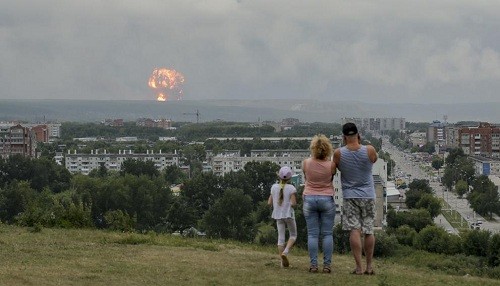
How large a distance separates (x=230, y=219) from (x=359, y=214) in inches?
1096

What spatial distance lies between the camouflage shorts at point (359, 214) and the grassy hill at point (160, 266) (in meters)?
0.47

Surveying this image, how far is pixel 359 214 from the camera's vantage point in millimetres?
8945

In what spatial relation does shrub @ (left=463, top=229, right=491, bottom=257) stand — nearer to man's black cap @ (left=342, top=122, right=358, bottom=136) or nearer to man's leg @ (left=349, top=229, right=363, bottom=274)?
man's leg @ (left=349, top=229, right=363, bottom=274)

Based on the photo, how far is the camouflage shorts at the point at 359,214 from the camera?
29.2ft

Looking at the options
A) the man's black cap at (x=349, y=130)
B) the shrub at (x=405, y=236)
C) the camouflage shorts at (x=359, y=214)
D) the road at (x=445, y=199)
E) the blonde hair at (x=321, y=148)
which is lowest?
the road at (x=445, y=199)

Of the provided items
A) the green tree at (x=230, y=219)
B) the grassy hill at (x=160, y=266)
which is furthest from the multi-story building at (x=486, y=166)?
the grassy hill at (x=160, y=266)

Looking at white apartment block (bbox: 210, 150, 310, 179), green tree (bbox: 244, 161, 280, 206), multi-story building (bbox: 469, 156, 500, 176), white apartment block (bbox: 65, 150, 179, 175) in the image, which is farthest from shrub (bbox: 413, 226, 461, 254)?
white apartment block (bbox: 65, 150, 179, 175)

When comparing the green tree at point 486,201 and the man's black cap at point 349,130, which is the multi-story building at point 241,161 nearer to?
the green tree at point 486,201

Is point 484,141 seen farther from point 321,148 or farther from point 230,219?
point 321,148

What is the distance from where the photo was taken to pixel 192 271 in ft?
28.9

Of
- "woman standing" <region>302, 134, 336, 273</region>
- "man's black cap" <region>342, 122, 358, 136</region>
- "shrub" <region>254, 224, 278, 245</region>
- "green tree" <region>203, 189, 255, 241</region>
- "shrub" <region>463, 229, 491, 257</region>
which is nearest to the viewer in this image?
"man's black cap" <region>342, 122, 358, 136</region>

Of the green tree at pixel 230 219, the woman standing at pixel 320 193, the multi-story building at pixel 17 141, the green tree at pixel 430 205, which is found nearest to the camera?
the woman standing at pixel 320 193

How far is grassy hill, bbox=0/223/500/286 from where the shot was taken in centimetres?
827

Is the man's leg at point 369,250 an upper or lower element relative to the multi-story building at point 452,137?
upper
